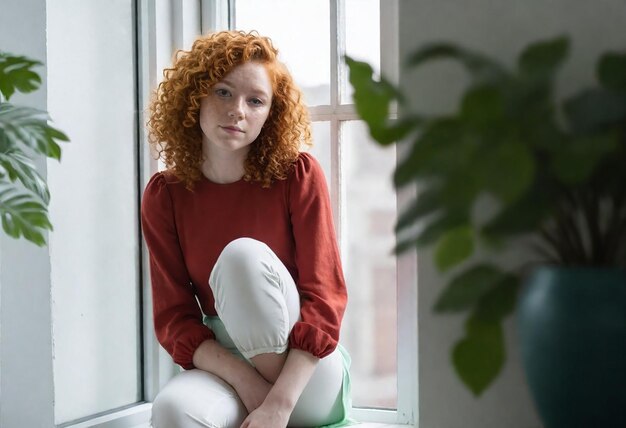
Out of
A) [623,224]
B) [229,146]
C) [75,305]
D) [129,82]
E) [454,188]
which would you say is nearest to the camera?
[454,188]

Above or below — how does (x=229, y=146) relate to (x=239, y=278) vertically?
above

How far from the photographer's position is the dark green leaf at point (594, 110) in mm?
785

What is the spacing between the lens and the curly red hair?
1.69 metres

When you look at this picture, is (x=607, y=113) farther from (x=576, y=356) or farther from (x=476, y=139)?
(x=576, y=356)

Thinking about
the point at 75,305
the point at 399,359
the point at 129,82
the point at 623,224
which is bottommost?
the point at 399,359

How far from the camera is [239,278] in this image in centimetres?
147

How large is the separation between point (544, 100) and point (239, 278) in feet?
2.83

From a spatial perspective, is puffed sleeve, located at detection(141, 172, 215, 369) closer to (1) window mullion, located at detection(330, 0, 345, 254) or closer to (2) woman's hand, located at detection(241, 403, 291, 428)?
(2) woman's hand, located at detection(241, 403, 291, 428)

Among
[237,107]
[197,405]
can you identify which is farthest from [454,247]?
[237,107]

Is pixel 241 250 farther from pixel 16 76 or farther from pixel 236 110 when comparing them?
pixel 16 76

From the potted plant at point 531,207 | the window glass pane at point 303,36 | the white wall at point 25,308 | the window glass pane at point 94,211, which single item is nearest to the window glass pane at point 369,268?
the window glass pane at point 303,36

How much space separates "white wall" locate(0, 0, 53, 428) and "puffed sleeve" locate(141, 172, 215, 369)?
0.83ft

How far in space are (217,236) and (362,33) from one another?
2.30 feet

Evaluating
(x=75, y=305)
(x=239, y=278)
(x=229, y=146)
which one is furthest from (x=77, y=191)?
(x=239, y=278)
